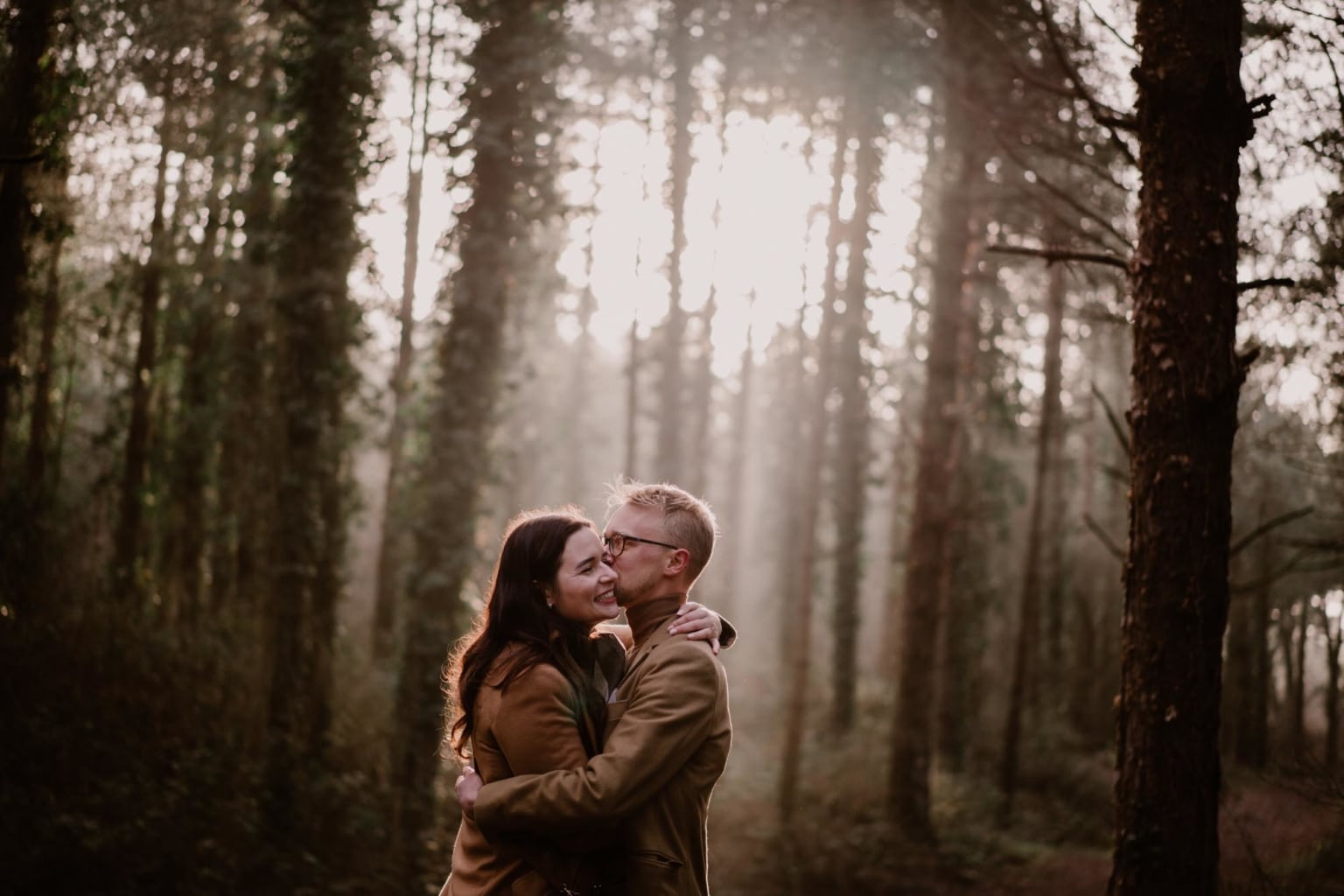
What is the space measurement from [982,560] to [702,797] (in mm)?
17467

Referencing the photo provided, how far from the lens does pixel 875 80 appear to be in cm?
1541

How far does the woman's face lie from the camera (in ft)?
12.4

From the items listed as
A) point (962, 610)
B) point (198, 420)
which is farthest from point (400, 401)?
point (962, 610)

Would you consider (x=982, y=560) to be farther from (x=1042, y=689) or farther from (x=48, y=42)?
(x=48, y=42)

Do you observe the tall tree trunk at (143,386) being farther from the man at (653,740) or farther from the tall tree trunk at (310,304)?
the man at (653,740)

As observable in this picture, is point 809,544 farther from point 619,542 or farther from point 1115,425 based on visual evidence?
point 619,542

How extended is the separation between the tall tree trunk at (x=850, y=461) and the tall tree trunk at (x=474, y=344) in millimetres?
7895

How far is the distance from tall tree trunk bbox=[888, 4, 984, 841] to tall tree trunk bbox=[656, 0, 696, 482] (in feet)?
20.3

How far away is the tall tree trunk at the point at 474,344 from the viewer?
33.9 ft

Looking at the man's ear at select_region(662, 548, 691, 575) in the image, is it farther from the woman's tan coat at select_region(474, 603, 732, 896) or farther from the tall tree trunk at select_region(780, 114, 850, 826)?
the tall tree trunk at select_region(780, 114, 850, 826)

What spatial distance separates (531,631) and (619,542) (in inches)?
21.2

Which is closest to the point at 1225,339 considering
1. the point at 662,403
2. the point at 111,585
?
the point at 111,585

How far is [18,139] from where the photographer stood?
23.4ft

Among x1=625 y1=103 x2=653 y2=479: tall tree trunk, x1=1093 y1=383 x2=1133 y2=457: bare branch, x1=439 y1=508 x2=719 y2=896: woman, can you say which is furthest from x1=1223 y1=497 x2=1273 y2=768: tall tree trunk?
x1=625 y1=103 x2=653 y2=479: tall tree trunk
